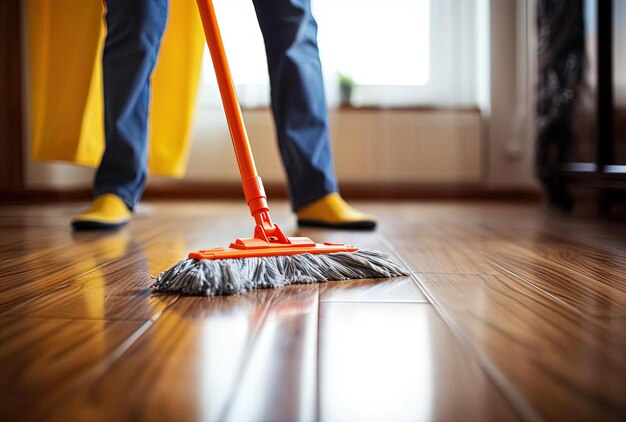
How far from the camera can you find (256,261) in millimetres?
794

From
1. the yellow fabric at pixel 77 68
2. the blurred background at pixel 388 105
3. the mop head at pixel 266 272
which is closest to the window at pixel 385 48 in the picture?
the blurred background at pixel 388 105

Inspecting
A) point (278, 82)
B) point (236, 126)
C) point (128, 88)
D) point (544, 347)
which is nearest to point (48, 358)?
point (544, 347)

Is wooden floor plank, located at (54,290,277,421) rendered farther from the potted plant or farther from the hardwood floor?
the potted plant

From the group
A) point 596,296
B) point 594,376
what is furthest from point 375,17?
point 594,376

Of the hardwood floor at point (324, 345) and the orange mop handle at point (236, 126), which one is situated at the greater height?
the orange mop handle at point (236, 126)

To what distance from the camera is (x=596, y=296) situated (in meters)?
0.71

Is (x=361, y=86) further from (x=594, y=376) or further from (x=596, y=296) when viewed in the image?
(x=594, y=376)

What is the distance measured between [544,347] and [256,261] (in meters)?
0.37

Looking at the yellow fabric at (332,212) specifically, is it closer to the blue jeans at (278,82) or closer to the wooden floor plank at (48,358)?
the blue jeans at (278,82)

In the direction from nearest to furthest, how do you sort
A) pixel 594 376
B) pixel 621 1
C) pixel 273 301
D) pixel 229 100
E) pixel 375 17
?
1. pixel 594 376
2. pixel 273 301
3. pixel 229 100
4. pixel 621 1
5. pixel 375 17

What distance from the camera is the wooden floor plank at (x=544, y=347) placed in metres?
0.40

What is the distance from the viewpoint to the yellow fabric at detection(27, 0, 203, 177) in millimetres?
1982

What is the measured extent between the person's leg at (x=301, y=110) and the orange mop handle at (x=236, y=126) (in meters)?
0.46

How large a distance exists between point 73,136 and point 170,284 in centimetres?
140
